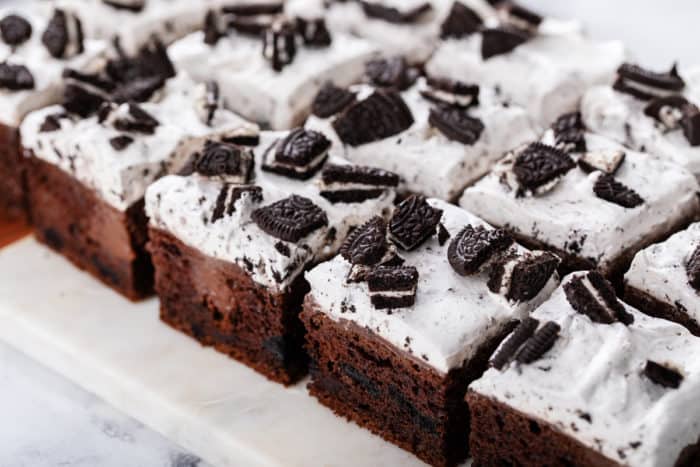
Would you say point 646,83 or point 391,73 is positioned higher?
point 646,83

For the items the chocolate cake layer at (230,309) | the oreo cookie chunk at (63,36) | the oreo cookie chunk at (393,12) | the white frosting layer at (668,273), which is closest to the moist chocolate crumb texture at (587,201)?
the white frosting layer at (668,273)

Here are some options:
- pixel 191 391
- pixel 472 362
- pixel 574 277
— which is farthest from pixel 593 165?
pixel 191 391

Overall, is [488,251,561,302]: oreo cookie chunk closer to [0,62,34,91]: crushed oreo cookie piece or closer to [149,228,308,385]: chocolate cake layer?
[149,228,308,385]: chocolate cake layer

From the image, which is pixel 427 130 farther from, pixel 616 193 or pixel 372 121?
pixel 616 193

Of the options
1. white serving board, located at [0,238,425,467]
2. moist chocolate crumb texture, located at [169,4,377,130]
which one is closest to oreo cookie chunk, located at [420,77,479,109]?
moist chocolate crumb texture, located at [169,4,377,130]

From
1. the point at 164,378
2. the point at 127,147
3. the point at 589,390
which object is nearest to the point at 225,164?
the point at 127,147
